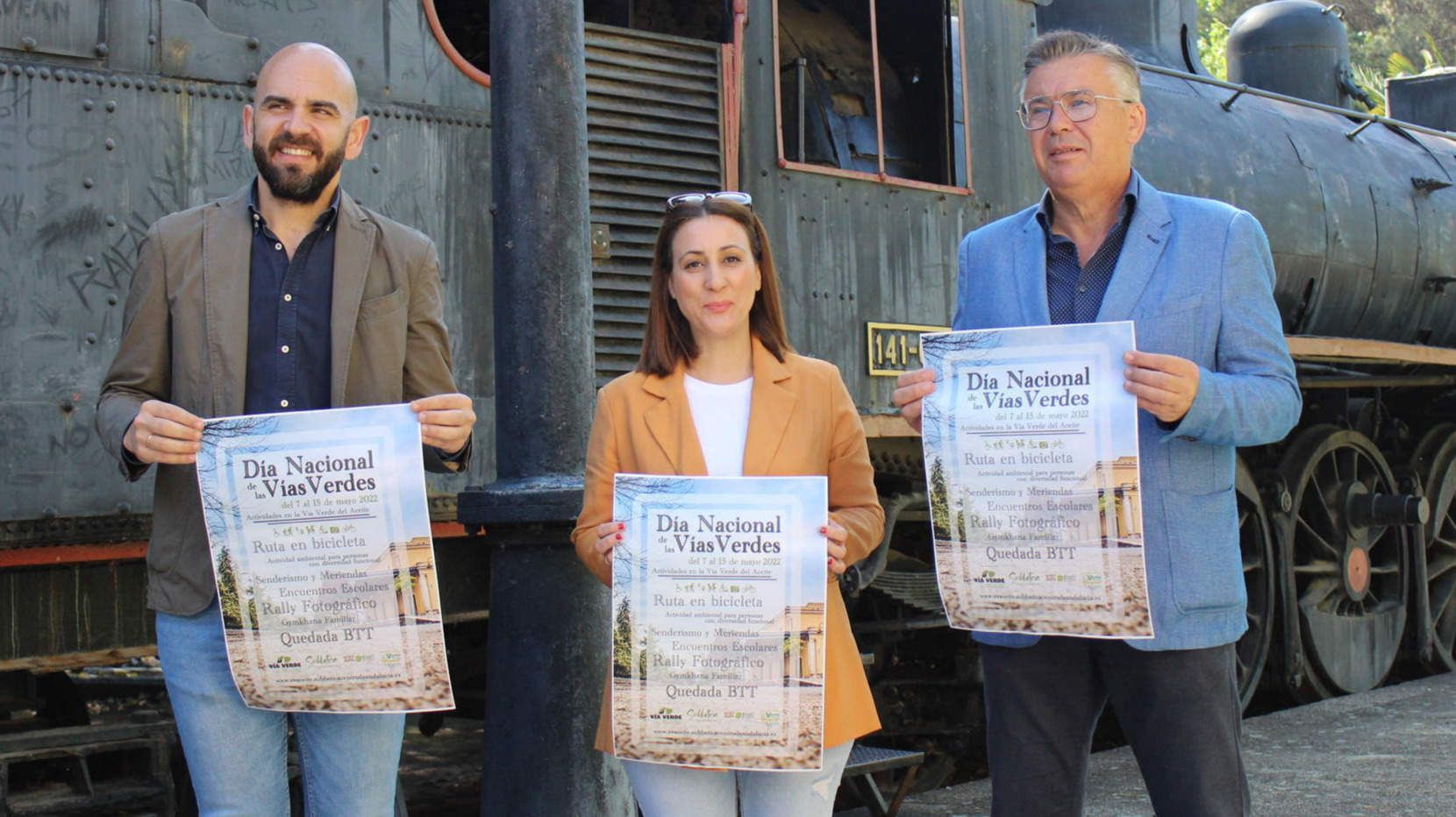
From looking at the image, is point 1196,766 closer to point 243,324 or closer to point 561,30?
point 243,324

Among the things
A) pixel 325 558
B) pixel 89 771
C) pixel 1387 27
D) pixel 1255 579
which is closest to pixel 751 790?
pixel 325 558

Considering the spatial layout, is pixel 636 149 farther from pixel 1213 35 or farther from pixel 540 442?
pixel 1213 35

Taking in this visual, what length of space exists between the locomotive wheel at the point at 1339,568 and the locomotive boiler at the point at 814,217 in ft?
0.08

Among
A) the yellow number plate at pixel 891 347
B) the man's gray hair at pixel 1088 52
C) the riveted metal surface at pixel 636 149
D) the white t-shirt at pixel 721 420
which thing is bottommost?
the white t-shirt at pixel 721 420

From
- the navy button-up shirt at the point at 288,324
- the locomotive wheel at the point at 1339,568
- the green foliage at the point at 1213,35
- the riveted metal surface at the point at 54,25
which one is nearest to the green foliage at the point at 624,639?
the navy button-up shirt at the point at 288,324

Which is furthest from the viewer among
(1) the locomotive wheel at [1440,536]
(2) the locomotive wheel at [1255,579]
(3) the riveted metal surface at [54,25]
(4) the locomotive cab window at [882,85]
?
(1) the locomotive wheel at [1440,536]

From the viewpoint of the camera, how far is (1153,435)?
2527mm

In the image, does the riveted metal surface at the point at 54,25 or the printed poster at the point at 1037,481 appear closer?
the printed poster at the point at 1037,481

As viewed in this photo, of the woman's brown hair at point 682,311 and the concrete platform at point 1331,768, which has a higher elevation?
the woman's brown hair at point 682,311

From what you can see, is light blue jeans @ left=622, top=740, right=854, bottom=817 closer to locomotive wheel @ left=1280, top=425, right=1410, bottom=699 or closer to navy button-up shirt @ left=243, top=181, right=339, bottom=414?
navy button-up shirt @ left=243, top=181, right=339, bottom=414

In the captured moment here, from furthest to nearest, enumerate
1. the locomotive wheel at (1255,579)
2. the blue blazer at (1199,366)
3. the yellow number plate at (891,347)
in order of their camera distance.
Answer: the locomotive wheel at (1255,579), the yellow number plate at (891,347), the blue blazer at (1199,366)

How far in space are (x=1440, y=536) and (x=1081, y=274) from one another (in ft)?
28.5

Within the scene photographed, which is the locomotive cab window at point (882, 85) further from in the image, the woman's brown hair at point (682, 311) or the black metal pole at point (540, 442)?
the woman's brown hair at point (682, 311)

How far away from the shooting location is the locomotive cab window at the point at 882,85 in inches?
222
